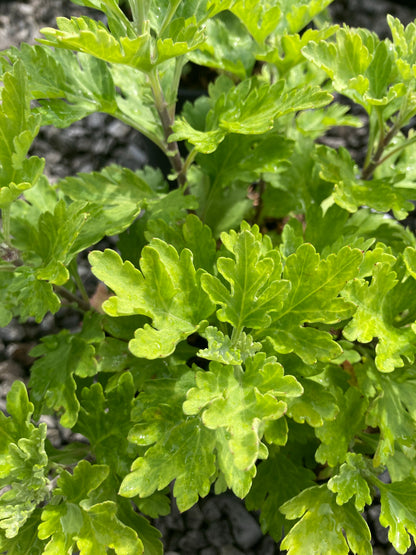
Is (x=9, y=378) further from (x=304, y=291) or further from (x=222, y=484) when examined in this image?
(x=304, y=291)

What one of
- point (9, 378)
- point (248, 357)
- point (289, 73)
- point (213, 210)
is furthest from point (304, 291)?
point (9, 378)

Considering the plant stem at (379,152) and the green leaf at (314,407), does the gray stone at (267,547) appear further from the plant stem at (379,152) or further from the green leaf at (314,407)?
the plant stem at (379,152)

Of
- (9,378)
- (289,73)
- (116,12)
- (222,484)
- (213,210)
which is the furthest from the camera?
(9,378)

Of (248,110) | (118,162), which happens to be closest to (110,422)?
(248,110)

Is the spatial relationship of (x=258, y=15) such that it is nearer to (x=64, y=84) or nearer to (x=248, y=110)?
(x=248, y=110)

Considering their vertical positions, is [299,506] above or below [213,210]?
below

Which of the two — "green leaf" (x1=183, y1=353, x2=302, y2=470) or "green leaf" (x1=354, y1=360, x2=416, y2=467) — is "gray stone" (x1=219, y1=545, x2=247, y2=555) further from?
"green leaf" (x1=183, y1=353, x2=302, y2=470)

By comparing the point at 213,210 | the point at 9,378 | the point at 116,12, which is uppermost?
the point at 116,12
